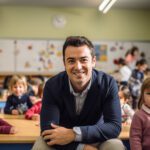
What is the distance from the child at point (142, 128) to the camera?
1930 millimetres

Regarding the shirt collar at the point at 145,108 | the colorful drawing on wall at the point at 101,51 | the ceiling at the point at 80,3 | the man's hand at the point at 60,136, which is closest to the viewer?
the man's hand at the point at 60,136

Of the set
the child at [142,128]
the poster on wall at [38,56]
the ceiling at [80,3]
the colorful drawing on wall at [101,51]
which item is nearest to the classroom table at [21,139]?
the child at [142,128]

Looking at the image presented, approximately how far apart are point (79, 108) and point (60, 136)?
231mm

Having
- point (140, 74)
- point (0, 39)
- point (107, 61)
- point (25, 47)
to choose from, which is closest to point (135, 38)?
point (107, 61)

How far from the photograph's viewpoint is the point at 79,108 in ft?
6.29

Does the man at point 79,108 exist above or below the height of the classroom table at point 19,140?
above

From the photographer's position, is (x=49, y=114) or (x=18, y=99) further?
(x=18, y=99)

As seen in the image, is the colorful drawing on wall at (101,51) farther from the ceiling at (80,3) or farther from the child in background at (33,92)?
the child in background at (33,92)

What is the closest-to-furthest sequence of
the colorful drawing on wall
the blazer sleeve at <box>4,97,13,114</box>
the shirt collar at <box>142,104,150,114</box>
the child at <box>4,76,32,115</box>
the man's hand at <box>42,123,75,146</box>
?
the man's hand at <box>42,123,75,146</box>
the shirt collar at <box>142,104,150,114</box>
the blazer sleeve at <box>4,97,13,114</box>
the child at <box>4,76,32,115</box>
the colorful drawing on wall

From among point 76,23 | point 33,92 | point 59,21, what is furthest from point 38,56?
point 33,92

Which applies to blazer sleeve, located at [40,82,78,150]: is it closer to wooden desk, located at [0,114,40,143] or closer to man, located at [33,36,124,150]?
man, located at [33,36,124,150]

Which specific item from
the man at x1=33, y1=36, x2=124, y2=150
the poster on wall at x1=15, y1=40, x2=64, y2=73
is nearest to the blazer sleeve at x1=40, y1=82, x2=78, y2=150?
the man at x1=33, y1=36, x2=124, y2=150

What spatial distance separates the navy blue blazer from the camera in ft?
6.12

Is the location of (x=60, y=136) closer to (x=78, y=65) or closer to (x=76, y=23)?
(x=78, y=65)
